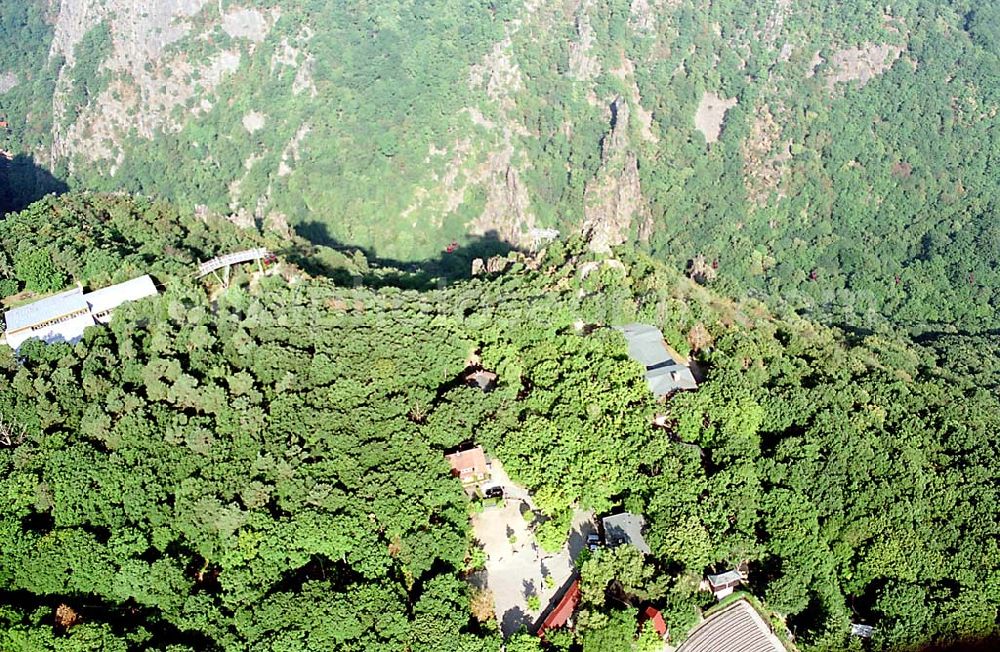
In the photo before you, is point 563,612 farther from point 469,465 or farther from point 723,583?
point 469,465

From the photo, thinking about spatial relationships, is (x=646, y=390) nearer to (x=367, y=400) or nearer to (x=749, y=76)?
(x=367, y=400)

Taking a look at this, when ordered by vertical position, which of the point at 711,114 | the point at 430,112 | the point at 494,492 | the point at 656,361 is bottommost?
the point at 494,492

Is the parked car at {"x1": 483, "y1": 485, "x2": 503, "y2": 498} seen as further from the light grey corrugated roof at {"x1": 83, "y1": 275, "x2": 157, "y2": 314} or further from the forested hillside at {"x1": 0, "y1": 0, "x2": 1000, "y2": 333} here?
the forested hillside at {"x1": 0, "y1": 0, "x2": 1000, "y2": 333}

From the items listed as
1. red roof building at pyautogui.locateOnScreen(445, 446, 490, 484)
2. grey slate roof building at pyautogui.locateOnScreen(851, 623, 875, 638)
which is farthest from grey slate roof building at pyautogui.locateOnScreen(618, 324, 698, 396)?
grey slate roof building at pyautogui.locateOnScreen(851, 623, 875, 638)

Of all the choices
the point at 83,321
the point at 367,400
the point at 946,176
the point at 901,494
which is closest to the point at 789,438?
the point at 901,494

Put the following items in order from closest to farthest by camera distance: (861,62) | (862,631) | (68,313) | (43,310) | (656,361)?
(862,631) → (68,313) → (43,310) → (656,361) → (861,62)

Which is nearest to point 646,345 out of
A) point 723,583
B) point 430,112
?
point 723,583
